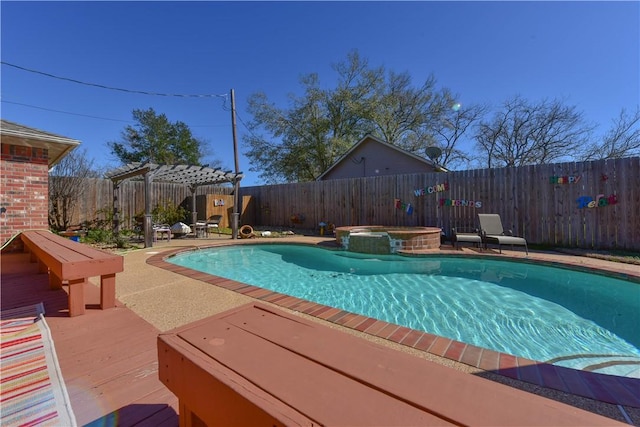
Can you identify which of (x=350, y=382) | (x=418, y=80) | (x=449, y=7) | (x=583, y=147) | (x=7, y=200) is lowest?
(x=350, y=382)

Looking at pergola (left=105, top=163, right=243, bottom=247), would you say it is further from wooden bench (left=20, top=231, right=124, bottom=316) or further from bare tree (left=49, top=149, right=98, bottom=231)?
wooden bench (left=20, top=231, right=124, bottom=316)

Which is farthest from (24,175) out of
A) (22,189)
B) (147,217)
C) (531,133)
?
(531,133)

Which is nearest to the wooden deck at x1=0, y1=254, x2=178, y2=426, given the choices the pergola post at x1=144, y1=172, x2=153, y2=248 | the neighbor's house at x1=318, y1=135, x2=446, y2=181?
the pergola post at x1=144, y1=172, x2=153, y2=248

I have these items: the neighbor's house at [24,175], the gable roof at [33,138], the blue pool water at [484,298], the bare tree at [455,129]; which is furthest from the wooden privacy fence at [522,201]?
the bare tree at [455,129]

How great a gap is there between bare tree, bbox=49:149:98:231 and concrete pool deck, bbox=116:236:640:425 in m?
6.08

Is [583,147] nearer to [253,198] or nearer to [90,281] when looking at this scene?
[253,198]

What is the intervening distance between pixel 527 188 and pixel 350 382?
8.59m

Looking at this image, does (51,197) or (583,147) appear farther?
(583,147)

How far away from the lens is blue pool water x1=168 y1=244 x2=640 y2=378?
2.76m

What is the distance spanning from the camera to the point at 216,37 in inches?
451

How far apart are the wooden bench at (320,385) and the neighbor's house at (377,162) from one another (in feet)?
41.0

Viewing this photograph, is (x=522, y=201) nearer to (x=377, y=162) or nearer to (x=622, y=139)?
(x=377, y=162)

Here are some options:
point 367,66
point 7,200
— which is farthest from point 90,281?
point 367,66

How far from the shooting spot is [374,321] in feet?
8.90
